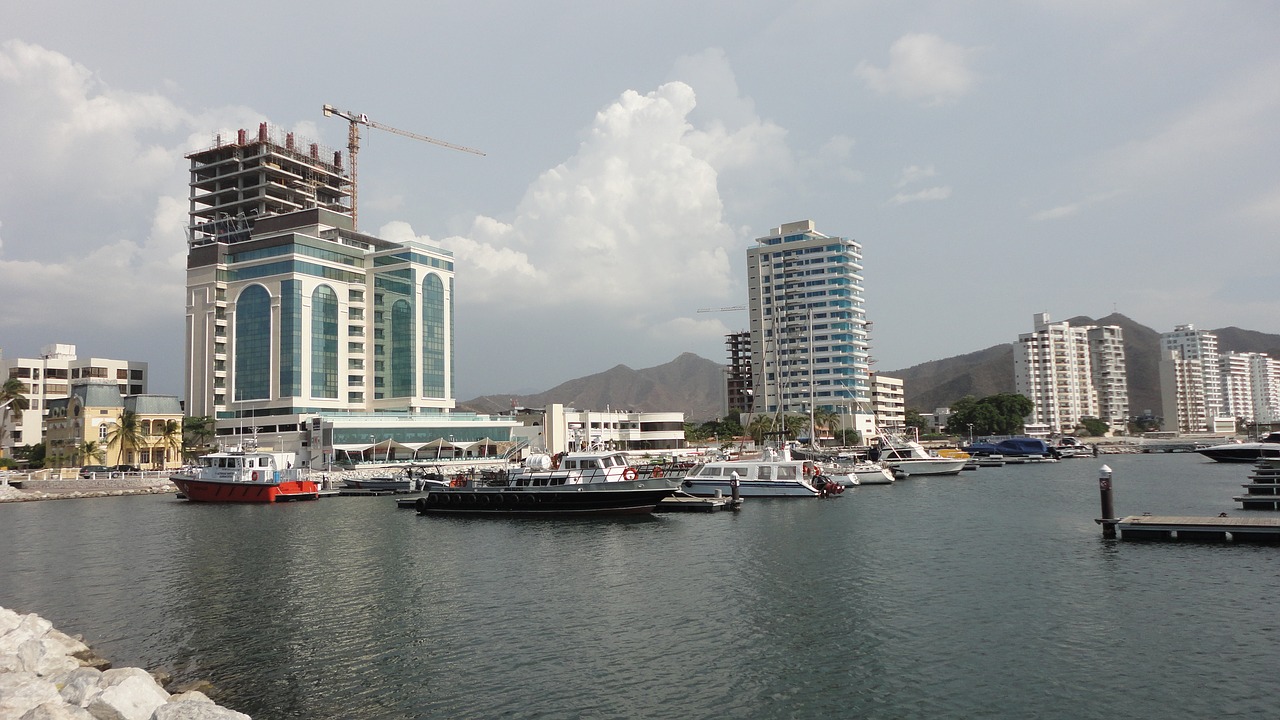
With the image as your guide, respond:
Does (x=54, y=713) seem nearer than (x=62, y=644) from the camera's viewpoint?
Yes

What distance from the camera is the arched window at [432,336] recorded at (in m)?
146

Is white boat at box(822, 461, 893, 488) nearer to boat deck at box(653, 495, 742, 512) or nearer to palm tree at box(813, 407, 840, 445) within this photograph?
boat deck at box(653, 495, 742, 512)

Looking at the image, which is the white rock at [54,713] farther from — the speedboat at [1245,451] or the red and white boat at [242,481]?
the speedboat at [1245,451]

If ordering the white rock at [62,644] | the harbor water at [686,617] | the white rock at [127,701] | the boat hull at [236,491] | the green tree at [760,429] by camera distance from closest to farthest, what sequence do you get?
the white rock at [127,701] < the harbor water at [686,617] < the white rock at [62,644] < the boat hull at [236,491] < the green tree at [760,429]

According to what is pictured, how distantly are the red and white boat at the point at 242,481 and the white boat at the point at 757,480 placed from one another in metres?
39.9

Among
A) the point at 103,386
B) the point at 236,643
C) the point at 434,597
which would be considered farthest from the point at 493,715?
the point at 103,386

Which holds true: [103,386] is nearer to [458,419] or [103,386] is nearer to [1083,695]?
[458,419]


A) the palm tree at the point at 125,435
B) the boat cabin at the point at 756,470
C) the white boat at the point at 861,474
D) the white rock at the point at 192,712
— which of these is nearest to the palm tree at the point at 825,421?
the white boat at the point at 861,474

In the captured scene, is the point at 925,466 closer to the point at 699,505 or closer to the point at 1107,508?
the point at 699,505

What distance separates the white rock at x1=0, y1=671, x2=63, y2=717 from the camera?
49.9 feet

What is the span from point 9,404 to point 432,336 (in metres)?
62.7

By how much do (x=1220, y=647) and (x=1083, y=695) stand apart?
624 cm

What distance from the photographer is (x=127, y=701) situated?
1638 cm

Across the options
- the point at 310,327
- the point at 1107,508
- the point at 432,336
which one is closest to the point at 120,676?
the point at 1107,508
